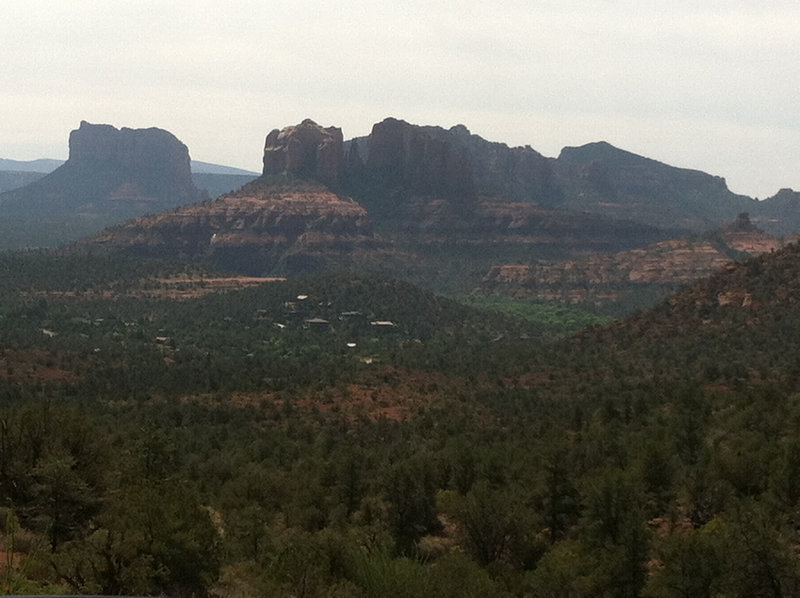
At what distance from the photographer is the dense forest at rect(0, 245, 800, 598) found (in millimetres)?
27406

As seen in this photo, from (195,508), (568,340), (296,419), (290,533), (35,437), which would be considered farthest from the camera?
(568,340)

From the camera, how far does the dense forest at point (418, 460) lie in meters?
27.4

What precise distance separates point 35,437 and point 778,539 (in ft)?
86.9

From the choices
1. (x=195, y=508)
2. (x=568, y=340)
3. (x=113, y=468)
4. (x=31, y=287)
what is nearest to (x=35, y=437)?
(x=113, y=468)

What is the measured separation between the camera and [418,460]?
49938 millimetres

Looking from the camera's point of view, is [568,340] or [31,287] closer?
[568,340]

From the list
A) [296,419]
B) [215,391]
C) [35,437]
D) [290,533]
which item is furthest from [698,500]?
[215,391]

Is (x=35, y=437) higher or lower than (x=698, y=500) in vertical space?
higher

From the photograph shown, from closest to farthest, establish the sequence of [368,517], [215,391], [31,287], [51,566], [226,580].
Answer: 1. [51,566]
2. [226,580]
3. [368,517]
4. [215,391]
5. [31,287]

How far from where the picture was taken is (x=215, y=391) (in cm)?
8131

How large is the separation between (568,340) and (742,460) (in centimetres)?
5545

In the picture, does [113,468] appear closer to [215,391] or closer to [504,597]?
[504,597]

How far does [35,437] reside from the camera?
108ft

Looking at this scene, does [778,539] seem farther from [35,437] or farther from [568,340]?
[568,340]
